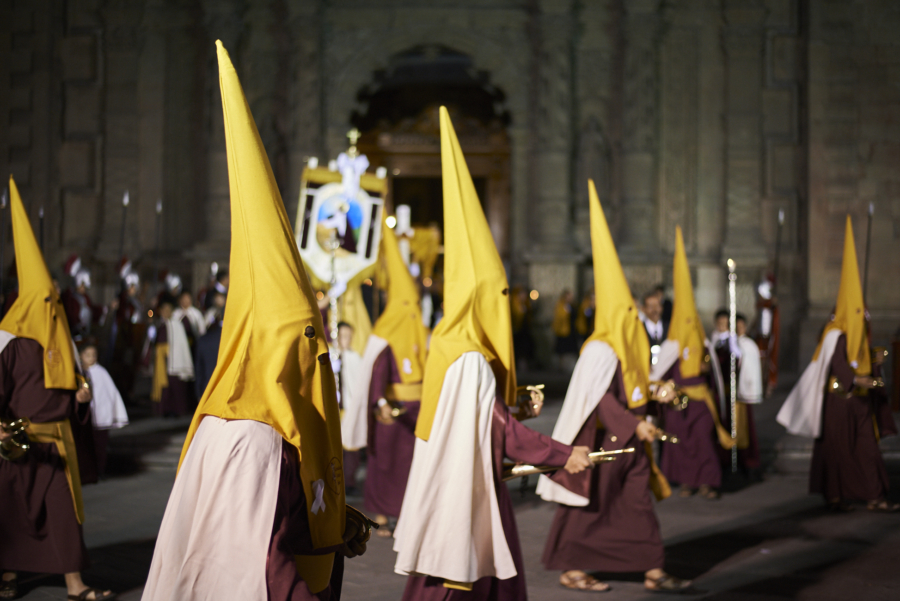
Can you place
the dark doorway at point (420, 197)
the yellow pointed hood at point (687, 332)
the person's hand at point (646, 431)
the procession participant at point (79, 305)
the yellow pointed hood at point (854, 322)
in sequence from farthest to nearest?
the dark doorway at point (420, 197) < the procession participant at point (79, 305) < the yellow pointed hood at point (687, 332) < the yellow pointed hood at point (854, 322) < the person's hand at point (646, 431)

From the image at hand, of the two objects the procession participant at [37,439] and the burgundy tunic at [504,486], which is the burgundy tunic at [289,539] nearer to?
the burgundy tunic at [504,486]

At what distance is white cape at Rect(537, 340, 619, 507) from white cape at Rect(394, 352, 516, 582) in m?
1.59

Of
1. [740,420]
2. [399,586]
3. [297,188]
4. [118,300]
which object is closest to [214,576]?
[399,586]

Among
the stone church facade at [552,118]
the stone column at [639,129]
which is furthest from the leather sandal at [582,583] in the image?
the stone column at [639,129]

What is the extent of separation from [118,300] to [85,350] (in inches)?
187

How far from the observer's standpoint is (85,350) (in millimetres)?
8328

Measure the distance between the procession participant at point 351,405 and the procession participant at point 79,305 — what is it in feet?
10.7

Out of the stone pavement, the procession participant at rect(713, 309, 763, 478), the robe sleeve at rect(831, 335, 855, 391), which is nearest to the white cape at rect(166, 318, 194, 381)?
the stone pavement

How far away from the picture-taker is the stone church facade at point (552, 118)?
16703 millimetres

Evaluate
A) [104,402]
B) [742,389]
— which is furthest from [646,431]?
[104,402]

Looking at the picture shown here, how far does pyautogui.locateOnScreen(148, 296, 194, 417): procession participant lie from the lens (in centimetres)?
1177

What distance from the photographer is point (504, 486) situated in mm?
3975

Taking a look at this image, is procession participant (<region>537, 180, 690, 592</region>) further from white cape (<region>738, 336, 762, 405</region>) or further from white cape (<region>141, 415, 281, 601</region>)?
white cape (<region>738, 336, 762, 405</region>)

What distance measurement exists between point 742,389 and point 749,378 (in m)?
0.16
